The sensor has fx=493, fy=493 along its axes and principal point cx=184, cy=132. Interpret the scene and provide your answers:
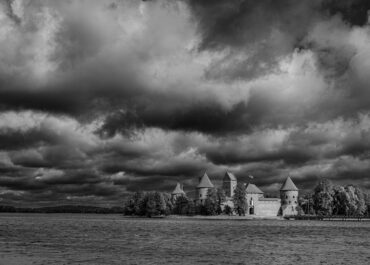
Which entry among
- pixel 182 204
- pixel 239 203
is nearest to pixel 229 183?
pixel 182 204

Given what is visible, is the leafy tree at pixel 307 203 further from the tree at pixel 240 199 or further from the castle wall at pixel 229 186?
the castle wall at pixel 229 186

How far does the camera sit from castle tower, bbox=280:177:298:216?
131 meters

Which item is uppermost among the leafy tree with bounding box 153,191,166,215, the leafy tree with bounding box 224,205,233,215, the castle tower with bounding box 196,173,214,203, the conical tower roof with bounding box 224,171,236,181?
the conical tower roof with bounding box 224,171,236,181

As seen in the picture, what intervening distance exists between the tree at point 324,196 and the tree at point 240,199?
15.7 metres

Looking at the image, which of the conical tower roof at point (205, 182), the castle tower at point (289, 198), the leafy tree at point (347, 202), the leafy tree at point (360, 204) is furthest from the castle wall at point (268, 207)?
the leafy tree at point (360, 204)

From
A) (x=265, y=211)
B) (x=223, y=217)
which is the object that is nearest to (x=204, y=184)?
(x=265, y=211)

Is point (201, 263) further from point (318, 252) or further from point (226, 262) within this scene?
point (318, 252)

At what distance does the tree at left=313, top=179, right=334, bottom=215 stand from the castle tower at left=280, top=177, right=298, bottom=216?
23.2 metres

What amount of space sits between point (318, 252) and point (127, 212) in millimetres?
98112

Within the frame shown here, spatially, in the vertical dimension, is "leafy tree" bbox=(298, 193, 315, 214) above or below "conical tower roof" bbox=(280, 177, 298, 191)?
below

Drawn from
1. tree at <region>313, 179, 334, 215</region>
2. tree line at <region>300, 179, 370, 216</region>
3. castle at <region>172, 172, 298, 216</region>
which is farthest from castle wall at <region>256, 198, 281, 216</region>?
tree at <region>313, 179, 334, 215</region>

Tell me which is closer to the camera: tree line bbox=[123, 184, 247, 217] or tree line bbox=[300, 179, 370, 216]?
tree line bbox=[300, 179, 370, 216]

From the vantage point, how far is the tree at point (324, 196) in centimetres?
10506

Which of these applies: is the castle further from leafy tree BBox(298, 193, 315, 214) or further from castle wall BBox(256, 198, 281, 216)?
leafy tree BBox(298, 193, 315, 214)
